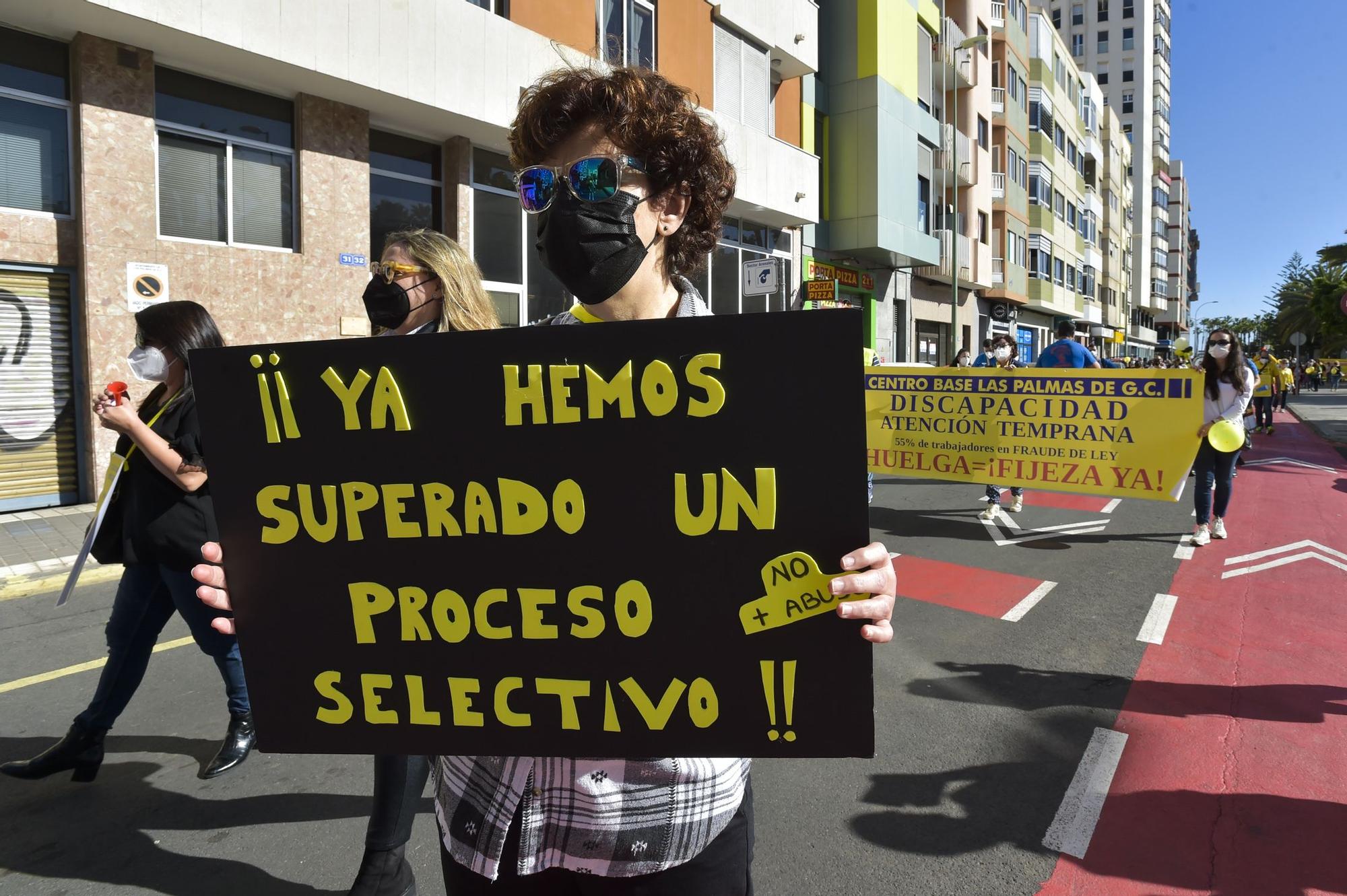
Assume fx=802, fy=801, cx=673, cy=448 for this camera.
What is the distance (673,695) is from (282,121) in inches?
468

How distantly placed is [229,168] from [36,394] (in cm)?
354

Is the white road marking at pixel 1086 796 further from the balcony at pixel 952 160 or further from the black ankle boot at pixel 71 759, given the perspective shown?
the balcony at pixel 952 160

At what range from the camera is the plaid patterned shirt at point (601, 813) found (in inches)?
52.8

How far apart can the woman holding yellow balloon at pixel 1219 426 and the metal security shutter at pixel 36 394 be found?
11730 millimetres

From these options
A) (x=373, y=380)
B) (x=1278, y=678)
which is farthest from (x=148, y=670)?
(x=1278, y=678)

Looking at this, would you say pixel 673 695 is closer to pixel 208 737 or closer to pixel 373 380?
pixel 373 380

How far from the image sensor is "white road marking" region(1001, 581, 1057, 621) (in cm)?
546

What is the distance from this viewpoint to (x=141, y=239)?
30.7 ft

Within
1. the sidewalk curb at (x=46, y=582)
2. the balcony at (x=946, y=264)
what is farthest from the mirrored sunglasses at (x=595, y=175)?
the balcony at (x=946, y=264)

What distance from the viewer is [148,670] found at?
4531 millimetres

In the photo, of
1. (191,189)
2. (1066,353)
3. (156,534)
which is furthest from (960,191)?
(156,534)

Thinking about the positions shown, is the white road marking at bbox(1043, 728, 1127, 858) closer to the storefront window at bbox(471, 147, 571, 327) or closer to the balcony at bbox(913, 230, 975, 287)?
the storefront window at bbox(471, 147, 571, 327)

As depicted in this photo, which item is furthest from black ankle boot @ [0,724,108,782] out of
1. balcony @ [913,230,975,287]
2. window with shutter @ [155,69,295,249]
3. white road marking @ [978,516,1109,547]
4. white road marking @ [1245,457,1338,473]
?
balcony @ [913,230,975,287]

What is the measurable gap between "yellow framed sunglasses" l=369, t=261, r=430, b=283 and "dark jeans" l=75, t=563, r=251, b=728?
1.69m
